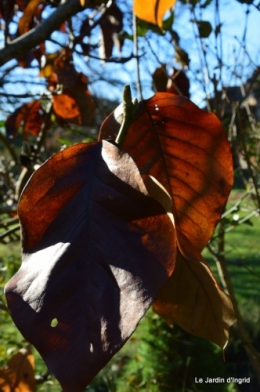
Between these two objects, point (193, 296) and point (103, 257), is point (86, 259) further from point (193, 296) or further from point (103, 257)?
point (193, 296)

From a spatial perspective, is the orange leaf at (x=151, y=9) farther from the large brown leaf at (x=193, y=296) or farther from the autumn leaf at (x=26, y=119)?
the autumn leaf at (x=26, y=119)

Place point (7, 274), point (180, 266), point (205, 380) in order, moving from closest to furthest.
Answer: point (180, 266) → point (205, 380) → point (7, 274)

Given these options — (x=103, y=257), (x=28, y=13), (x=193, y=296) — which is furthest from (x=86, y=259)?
(x=28, y=13)

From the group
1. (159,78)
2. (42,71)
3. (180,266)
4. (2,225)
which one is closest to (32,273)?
(180,266)

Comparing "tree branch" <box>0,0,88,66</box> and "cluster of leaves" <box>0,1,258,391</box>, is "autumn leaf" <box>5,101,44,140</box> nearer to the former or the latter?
"tree branch" <box>0,0,88,66</box>

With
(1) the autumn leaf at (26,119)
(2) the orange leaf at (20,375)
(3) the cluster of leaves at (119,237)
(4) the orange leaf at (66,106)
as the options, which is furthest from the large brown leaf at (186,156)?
(1) the autumn leaf at (26,119)

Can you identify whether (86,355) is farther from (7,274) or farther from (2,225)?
(7,274)
